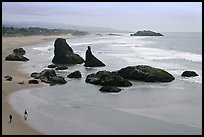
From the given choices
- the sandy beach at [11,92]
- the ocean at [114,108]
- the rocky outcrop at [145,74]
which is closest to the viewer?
the sandy beach at [11,92]

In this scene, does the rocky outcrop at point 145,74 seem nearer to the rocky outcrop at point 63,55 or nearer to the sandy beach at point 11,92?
the sandy beach at point 11,92

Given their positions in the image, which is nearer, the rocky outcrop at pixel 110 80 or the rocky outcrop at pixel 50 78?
the rocky outcrop at pixel 110 80

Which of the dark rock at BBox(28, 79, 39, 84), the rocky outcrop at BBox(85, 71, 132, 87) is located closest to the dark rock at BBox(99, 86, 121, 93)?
the rocky outcrop at BBox(85, 71, 132, 87)

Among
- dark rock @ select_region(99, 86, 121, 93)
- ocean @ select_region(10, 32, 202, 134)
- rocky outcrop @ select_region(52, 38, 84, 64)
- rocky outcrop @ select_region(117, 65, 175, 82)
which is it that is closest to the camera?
ocean @ select_region(10, 32, 202, 134)

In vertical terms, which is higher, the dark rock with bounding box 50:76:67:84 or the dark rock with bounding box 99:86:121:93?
the dark rock with bounding box 99:86:121:93

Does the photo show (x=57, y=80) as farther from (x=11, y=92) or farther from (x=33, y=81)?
(x=11, y=92)

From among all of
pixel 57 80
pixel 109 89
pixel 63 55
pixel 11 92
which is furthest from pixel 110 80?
pixel 63 55

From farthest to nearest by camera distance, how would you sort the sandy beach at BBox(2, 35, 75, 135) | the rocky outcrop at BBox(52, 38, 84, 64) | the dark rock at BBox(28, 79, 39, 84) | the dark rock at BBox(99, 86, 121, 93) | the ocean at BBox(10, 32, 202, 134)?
the rocky outcrop at BBox(52, 38, 84, 64), the dark rock at BBox(28, 79, 39, 84), the dark rock at BBox(99, 86, 121, 93), the ocean at BBox(10, 32, 202, 134), the sandy beach at BBox(2, 35, 75, 135)

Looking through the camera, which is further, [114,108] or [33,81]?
[33,81]

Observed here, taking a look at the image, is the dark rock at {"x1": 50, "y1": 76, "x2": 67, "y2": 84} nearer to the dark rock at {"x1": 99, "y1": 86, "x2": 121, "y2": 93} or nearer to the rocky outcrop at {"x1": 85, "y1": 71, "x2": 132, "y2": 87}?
the rocky outcrop at {"x1": 85, "y1": 71, "x2": 132, "y2": 87}

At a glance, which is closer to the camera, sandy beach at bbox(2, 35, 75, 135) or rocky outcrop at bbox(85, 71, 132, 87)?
sandy beach at bbox(2, 35, 75, 135)

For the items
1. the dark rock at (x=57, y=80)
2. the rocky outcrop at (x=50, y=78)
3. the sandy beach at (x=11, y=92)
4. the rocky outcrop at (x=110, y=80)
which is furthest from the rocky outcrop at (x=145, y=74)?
the sandy beach at (x=11, y=92)

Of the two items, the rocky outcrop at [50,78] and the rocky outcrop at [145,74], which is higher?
the rocky outcrop at [145,74]

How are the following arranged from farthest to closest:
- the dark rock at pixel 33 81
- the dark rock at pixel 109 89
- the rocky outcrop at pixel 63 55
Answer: the rocky outcrop at pixel 63 55, the dark rock at pixel 33 81, the dark rock at pixel 109 89
